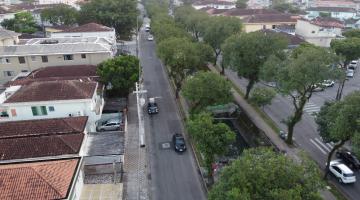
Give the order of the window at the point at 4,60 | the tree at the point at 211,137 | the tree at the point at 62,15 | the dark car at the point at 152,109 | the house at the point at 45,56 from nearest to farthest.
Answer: the tree at the point at 211,137 < the dark car at the point at 152,109 < the window at the point at 4,60 < the house at the point at 45,56 < the tree at the point at 62,15

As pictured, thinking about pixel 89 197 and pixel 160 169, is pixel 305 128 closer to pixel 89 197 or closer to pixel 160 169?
pixel 160 169

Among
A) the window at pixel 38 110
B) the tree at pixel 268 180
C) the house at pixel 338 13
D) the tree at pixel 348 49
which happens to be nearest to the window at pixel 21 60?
the window at pixel 38 110

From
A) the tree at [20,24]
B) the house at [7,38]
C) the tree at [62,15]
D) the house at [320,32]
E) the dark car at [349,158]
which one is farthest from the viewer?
the tree at [62,15]

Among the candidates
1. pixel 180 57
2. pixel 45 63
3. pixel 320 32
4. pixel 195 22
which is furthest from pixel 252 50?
pixel 320 32

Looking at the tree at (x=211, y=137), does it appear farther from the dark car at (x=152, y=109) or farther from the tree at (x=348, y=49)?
the tree at (x=348, y=49)

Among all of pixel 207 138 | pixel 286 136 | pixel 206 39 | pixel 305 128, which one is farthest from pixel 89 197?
pixel 206 39

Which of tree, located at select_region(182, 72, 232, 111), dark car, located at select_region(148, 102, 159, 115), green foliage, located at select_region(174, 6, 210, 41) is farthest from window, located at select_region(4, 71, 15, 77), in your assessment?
green foliage, located at select_region(174, 6, 210, 41)

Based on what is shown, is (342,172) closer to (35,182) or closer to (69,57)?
(35,182)
